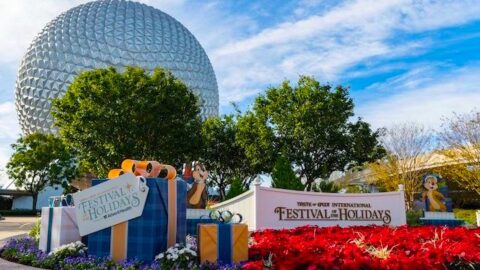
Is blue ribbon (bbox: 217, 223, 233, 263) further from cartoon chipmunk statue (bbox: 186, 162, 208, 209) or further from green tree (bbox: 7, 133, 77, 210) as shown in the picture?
green tree (bbox: 7, 133, 77, 210)

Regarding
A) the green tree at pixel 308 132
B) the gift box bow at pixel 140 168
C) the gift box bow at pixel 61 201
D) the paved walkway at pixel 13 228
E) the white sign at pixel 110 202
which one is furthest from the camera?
the green tree at pixel 308 132

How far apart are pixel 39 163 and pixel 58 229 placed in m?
37.1

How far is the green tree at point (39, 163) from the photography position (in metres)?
43.6

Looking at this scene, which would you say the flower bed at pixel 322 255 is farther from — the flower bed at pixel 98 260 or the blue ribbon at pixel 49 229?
the blue ribbon at pixel 49 229

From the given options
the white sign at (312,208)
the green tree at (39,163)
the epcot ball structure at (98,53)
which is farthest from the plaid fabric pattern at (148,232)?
the green tree at (39,163)

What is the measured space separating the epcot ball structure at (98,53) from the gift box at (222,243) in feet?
117

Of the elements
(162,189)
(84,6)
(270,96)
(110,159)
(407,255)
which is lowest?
(407,255)

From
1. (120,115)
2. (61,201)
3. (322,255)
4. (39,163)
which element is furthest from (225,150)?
(322,255)

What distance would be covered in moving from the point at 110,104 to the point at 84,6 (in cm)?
2988

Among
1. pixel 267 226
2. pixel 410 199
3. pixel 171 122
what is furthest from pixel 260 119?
pixel 267 226

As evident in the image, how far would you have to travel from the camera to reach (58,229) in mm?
9758

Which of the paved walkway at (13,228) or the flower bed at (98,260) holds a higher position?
the flower bed at (98,260)

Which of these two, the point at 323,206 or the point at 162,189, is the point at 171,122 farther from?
the point at 162,189

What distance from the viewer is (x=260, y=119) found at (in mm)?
29984
